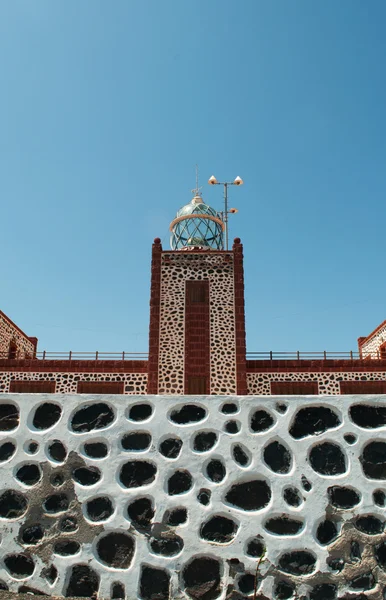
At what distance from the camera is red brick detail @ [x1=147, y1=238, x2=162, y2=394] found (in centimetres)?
1393

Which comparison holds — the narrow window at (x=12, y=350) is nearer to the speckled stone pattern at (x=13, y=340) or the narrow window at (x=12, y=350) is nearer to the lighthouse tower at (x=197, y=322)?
the speckled stone pattern at (x=13, y=340)

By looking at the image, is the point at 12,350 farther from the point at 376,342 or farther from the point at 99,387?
the point at 376,342

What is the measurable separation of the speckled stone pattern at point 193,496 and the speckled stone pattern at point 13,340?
461 inches

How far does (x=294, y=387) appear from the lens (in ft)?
47.7

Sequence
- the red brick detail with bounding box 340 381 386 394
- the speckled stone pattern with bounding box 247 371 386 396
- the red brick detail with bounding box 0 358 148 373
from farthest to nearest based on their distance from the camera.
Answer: the red brick detail with bounding box 0 358 148 373
the red brick detail with bounding box 340 381 386 394
the speckled stone pattern with bounding box 247 371 386 396

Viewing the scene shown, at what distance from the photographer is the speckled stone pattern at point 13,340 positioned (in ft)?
56.5

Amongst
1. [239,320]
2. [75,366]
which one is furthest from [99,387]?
[239,320]

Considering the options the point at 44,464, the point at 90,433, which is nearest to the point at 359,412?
the point at 90,433

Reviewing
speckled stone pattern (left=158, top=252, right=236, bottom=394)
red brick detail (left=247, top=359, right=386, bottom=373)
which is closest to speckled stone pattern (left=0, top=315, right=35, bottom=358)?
speckled stone pattern (left=158, top=252, right=236, bottom=394)

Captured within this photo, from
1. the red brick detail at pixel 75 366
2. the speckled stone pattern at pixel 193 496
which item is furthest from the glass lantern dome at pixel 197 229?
the speckled stone pattern at pixel 193 496

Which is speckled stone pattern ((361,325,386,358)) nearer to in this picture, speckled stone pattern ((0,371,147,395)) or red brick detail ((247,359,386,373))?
red brick detail ((247,359,386,373))

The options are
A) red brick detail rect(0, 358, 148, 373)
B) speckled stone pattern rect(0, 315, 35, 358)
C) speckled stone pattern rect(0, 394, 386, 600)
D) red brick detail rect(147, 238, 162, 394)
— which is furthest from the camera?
speckled stone pattern rect(0, 315, 35, 358)

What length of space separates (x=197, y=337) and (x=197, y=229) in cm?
478

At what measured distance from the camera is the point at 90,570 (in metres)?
5.39
